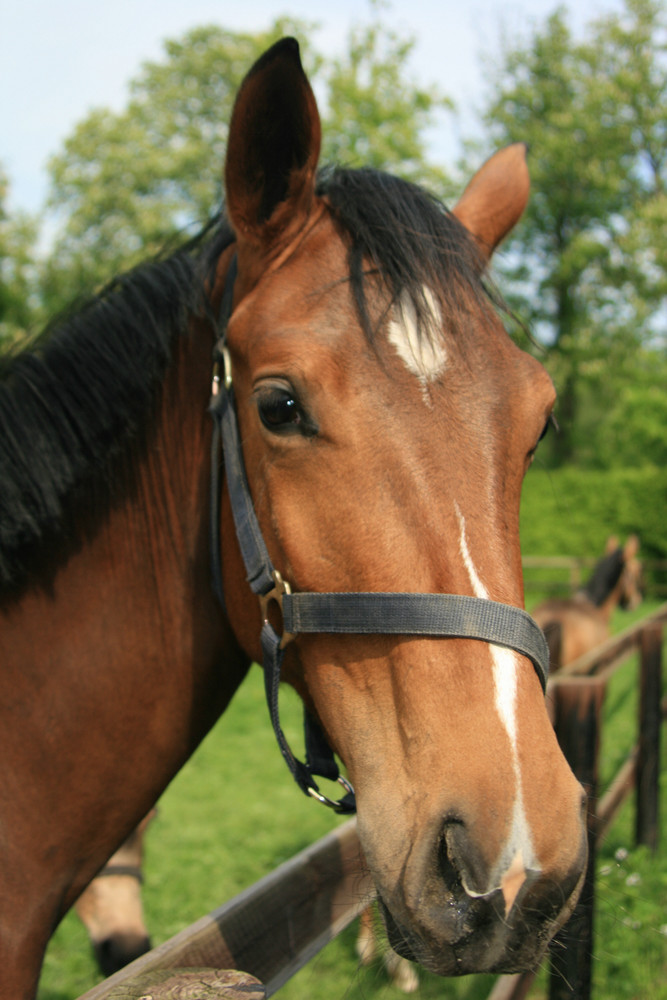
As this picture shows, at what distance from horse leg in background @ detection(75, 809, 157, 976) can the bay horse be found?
1.05 meters

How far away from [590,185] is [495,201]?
1100 inches

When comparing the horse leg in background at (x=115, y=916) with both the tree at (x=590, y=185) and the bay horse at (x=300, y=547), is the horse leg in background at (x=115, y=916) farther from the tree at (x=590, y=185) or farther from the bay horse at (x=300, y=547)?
the tree at (x=590, y=185)

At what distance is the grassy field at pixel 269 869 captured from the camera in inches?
133

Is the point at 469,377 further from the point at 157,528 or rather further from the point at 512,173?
the point at 512,173

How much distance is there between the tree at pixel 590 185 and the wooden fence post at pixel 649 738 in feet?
59.4

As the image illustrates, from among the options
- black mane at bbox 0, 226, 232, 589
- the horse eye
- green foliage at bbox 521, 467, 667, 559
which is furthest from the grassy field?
green foliage at bbox 521, 467, 667, 559

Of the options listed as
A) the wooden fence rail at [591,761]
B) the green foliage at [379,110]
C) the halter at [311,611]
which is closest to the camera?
the halter at [311,611]

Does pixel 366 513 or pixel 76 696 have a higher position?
pixel 366 513

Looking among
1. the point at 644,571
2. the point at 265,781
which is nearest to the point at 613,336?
the point at 644,571

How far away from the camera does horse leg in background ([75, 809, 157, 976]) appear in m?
2.53

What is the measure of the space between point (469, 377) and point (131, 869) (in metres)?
2.28

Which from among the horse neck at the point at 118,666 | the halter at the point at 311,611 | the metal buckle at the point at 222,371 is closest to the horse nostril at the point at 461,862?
the halter at the point at 311,611

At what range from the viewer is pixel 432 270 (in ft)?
5.41

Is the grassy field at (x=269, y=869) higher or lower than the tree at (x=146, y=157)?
lower
